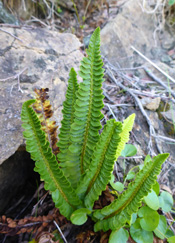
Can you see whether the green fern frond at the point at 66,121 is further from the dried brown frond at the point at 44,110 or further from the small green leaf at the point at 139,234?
the small green leaf at the point at 139,234

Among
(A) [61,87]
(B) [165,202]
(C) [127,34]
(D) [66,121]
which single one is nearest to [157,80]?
(C) [127,34]

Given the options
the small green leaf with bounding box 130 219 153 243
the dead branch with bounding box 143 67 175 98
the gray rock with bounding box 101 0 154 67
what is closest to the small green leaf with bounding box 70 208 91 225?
the small green leaf with bounding box 130 219 153 243

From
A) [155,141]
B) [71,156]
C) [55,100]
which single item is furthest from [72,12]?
[71,156]

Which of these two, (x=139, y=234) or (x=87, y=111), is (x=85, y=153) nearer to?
(x=87, y=111)

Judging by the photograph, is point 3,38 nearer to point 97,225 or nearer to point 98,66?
point 98,66

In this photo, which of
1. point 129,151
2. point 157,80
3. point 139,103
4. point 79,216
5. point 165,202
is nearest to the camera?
point 79,216

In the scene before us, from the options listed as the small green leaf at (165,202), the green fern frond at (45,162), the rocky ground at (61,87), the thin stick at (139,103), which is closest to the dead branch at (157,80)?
the rocky ground at (61,87)
